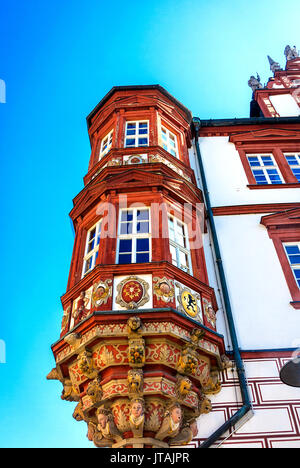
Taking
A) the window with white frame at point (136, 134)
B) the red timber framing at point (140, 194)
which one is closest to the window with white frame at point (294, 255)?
the red timber framing at point (140, 194)

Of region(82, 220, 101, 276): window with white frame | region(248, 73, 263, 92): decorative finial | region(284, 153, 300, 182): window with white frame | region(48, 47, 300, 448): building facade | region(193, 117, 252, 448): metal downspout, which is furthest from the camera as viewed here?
region(248, 73, 263, 92): decorative finial

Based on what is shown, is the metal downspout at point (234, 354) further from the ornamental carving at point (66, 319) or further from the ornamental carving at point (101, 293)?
the ornamental carving at point (66, 319)

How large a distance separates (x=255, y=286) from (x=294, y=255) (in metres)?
1.44

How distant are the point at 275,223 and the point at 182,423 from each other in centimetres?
588

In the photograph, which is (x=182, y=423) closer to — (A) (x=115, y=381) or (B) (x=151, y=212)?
(A) (x=115, y=381)

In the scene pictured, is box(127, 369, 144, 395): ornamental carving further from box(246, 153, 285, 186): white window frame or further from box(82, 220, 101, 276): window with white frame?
box(246, 153, 285, 186): white window frame

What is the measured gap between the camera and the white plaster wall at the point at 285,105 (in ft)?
56.1

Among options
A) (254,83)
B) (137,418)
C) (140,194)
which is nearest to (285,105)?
(254,83)

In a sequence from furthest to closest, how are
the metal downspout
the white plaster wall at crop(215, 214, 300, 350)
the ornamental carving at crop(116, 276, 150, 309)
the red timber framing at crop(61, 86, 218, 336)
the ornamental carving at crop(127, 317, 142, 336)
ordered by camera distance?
the white plaster wall at crop(215, 214, 300, 350)
the red timber framing at crop(61, 86, 218, 336)
the ornamental carving at crop(116, 276, 150, 309)
the metal downspout
the ornamental carving at crop(127, 317, 142, 336)

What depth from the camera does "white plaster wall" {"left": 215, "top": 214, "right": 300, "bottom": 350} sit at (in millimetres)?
9258

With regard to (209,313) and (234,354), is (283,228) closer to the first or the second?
(209,313)

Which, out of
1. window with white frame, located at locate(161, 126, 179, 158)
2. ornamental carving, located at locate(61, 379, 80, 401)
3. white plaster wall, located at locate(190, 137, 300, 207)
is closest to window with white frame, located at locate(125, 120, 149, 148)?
window with white frame, located at locate(161, 126, 179, 158)

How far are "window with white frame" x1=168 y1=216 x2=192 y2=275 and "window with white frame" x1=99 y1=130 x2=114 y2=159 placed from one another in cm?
380

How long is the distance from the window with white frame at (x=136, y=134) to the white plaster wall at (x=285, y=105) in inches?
264
